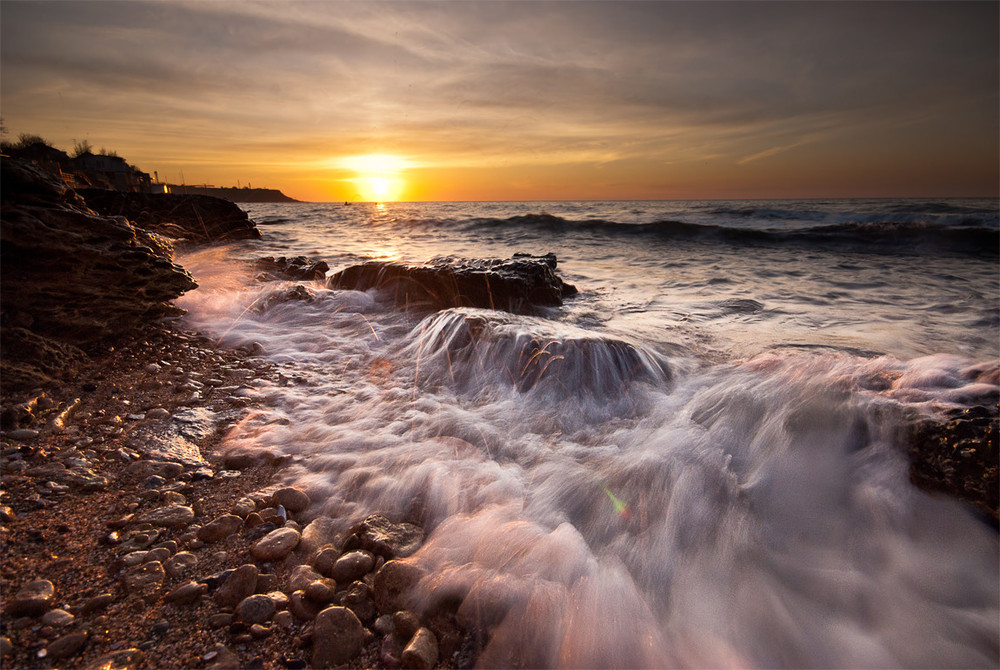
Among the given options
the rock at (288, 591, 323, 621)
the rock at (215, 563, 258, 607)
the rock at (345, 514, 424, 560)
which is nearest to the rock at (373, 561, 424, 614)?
the rock at (345, 514, 424, 560)

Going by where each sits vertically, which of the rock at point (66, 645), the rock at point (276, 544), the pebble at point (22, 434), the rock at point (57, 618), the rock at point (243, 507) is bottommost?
the rock at point (276, 544)

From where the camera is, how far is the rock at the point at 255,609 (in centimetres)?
160

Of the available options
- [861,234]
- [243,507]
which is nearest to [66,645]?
[243,507]

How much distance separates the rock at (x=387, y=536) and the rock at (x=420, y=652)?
435mm

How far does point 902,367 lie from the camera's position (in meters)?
3.56

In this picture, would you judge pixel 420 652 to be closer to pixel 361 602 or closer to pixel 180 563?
pixel 361 602

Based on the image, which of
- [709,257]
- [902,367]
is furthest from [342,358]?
[709,257]

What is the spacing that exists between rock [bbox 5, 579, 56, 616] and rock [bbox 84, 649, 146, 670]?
0.35m

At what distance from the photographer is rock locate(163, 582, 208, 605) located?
5.34ft

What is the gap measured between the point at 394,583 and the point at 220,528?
0.93 meters

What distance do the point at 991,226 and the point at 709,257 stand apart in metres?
13.6

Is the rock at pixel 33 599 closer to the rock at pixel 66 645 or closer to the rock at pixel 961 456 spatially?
the rock at pixel 66 645

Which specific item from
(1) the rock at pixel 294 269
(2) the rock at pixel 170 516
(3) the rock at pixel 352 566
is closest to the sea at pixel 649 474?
(3) the rock at pixel 352 566

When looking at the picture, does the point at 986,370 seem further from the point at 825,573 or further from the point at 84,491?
the point at 84,491
